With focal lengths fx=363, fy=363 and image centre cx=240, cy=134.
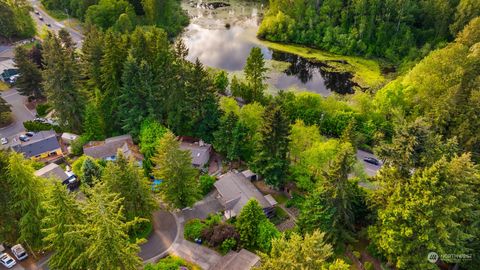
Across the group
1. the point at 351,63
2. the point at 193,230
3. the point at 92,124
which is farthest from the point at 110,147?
the point at 351,63

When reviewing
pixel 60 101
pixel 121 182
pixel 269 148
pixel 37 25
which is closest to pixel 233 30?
pixel 37 25

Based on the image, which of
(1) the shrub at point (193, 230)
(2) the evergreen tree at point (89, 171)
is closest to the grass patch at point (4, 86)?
(2) the evergreen tree at point (89, 171)

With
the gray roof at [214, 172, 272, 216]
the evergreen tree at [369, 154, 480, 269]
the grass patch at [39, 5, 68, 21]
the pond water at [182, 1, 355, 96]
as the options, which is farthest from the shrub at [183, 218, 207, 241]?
the grass patch at [39, 5, 68, 21]

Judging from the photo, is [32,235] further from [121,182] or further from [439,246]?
[439,246]

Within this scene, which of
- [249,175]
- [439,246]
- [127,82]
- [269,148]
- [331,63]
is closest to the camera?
[439,246]

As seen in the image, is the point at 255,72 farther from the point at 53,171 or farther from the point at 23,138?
the point at 23,138
